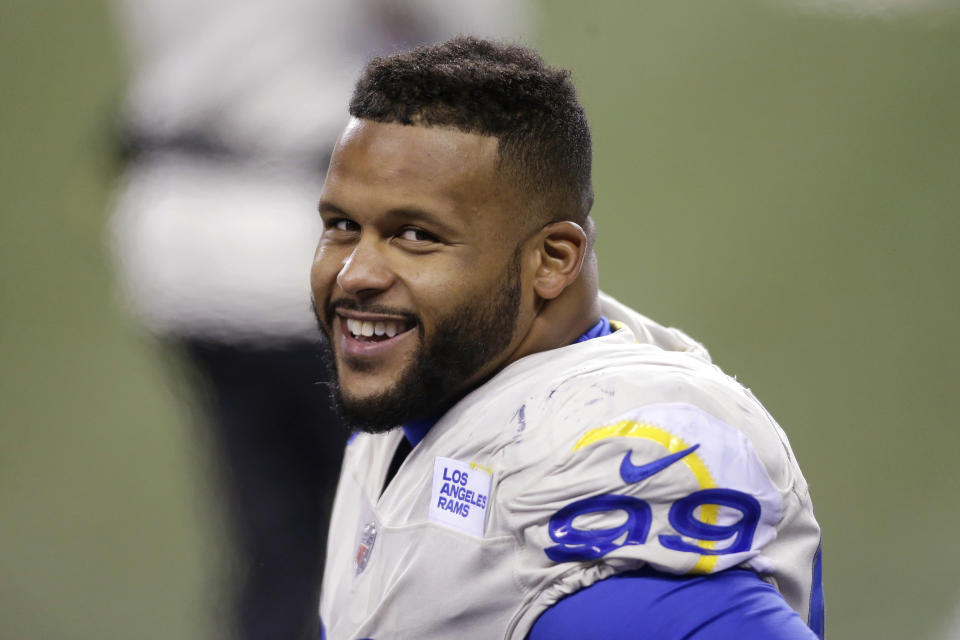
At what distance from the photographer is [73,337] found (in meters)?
1.66

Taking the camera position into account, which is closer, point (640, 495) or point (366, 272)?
point (640, 495)

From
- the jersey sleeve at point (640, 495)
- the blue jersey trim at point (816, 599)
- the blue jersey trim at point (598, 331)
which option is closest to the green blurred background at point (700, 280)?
the blue jersey trim at point (598, 331)

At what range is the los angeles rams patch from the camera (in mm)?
672

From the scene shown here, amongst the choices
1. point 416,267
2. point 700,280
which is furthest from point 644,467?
point 700,280

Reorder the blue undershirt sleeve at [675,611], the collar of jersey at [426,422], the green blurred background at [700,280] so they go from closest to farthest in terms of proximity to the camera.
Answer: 1. the blue undershirt sleeve at [675,611]
2. the collar of jersey at [426,422]
3. the green blurred background at [700,280]

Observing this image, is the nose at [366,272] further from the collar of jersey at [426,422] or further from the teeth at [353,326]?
the collar of jersey at [426,422]

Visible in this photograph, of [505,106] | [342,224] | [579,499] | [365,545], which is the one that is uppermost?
[505,106]

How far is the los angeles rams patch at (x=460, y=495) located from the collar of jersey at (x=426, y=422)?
0.10 meters

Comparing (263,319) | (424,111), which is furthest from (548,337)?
(263,319)

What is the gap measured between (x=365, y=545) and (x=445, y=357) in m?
0.18

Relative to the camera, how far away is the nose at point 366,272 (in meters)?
0.74

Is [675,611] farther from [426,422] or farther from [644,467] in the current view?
[426,422]

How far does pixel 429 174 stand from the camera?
72cm

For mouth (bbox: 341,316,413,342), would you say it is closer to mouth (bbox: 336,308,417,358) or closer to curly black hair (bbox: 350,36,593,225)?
mouth (bbox: 336,308,417,358)
